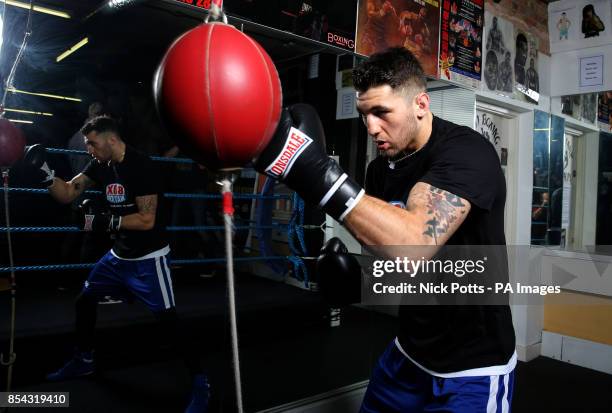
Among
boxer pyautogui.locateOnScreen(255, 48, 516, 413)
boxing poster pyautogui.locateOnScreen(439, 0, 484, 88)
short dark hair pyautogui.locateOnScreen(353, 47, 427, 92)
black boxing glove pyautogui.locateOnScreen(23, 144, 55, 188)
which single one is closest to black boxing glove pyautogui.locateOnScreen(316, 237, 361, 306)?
boxer pyautogui.locateOnScreen(255, 48, 516, 413)

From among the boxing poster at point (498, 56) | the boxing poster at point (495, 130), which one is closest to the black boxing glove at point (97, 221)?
the boxing poster at point (495, 130)

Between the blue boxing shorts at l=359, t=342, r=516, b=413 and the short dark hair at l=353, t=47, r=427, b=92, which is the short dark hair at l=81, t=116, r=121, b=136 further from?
the blue boxing shorts at l=359, t=342, r=516, b=413

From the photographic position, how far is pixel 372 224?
38.6 inches

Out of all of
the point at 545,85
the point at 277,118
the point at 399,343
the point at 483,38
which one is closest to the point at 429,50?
the point at 483,38

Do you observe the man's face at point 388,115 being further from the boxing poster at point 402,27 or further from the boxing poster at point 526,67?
the boxing poster at point 526,67

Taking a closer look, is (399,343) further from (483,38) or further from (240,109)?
(483,38)

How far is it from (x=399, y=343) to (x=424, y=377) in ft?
0.45

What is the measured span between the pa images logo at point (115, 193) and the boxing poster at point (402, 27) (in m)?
1.61

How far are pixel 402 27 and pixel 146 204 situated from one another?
6.47 feet

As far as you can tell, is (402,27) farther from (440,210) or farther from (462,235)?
(440,210)

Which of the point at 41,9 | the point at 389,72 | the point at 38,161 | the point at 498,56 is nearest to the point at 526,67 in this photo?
the point at 498,56

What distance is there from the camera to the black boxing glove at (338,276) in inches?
50.3

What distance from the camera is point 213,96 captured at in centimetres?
74

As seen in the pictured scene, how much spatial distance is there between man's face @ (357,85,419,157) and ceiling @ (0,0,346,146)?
9.76 ft
